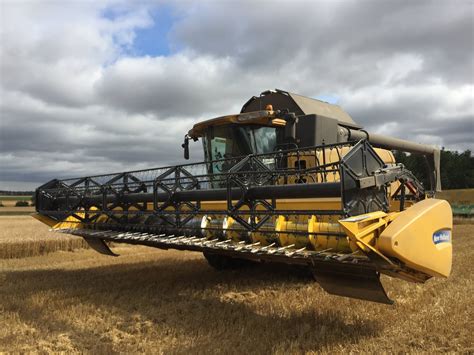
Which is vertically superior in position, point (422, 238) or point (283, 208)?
point (283, 208)

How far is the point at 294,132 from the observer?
5480mm

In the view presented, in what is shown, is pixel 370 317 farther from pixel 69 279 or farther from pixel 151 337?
pixel 69 279

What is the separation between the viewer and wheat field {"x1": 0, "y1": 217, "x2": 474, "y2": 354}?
3287mm

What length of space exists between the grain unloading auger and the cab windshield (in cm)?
1

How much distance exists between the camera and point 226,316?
13.3 feet

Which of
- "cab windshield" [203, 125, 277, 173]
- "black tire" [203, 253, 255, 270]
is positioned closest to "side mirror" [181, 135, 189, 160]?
"cab windshield" [203, 125, 277, 173]

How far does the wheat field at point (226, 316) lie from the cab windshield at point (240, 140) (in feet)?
5.66

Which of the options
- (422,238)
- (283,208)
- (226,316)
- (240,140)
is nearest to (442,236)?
(422,238)

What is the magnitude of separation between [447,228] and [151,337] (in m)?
2.51

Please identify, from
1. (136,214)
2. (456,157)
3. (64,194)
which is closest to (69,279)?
(64,194)

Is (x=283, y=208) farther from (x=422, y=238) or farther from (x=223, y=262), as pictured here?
(x=223, y=262)

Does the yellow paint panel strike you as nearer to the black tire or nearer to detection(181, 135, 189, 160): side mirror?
the black tire

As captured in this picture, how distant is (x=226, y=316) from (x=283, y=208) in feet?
3.93

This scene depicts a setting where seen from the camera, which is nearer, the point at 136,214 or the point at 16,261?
the point at 136,214
